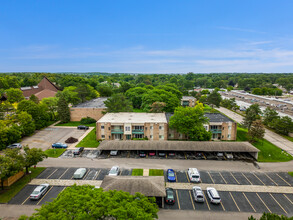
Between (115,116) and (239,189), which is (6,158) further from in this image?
(239,189)

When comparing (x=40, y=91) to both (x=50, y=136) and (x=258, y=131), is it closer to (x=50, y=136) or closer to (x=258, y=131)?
(x=50, y=136)

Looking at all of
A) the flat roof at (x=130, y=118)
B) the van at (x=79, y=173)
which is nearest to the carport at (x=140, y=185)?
the van at (x=79, y=173)

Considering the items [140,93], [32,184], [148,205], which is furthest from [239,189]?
[140,93]

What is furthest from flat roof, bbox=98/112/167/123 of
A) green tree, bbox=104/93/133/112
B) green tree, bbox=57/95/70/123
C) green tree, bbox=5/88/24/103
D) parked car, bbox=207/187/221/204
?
green tree, bbox=5/88/24/103

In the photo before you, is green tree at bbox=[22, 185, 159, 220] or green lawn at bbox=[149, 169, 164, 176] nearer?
green tree at bbox=[22, 185, 159, 220]

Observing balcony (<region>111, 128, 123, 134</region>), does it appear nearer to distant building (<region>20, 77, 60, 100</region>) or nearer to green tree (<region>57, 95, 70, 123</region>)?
green tree (<region>57, 95, 70, 123</region>)
